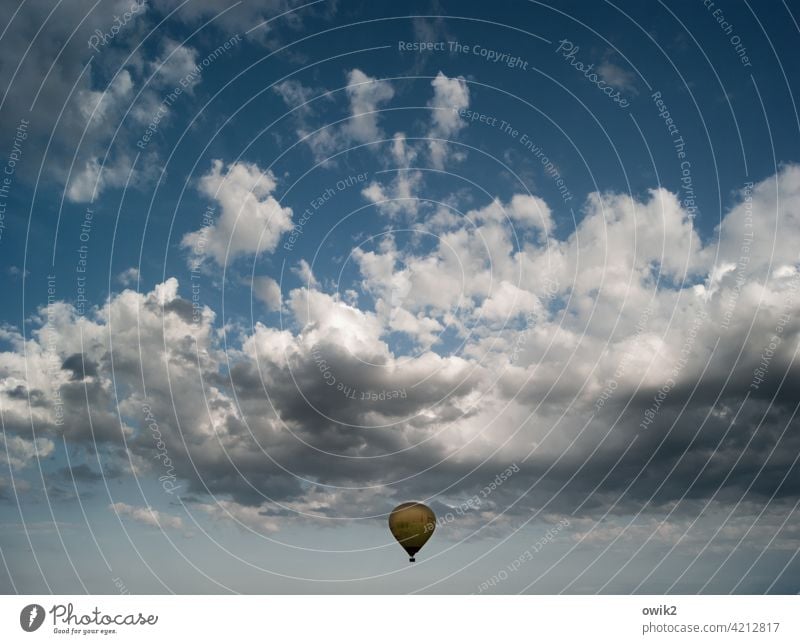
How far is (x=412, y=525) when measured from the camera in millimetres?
72250

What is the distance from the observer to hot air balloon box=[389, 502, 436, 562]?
7225cm

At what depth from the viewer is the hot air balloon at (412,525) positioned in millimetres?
72250

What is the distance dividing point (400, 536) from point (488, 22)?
53.7m
